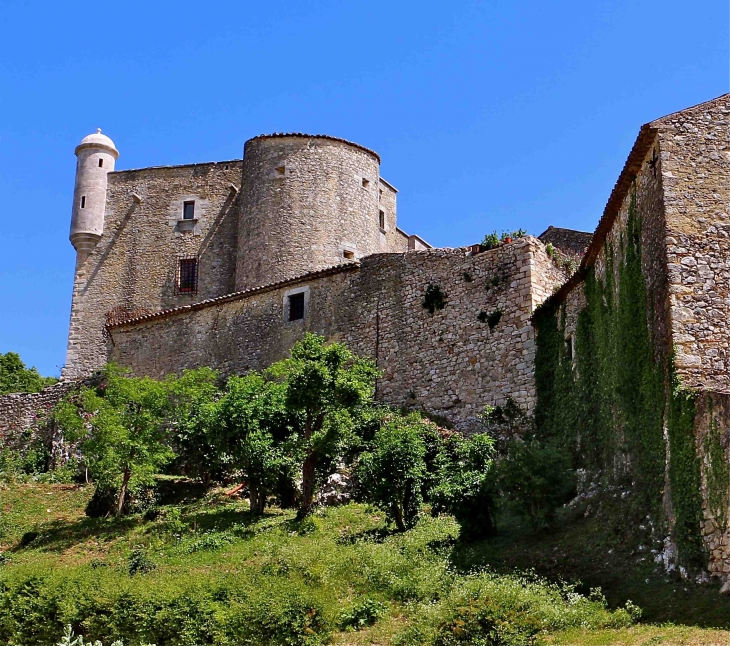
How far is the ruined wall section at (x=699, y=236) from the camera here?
1552cm

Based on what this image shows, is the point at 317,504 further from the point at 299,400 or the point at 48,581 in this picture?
the point at 48,581

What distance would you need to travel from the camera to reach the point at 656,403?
15891mm

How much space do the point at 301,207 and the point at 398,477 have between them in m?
20.2

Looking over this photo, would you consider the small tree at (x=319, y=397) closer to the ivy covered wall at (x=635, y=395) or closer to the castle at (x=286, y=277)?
the castle at (x=286, y=277)

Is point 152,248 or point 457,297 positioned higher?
point 152,248

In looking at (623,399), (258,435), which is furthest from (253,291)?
(623,399)

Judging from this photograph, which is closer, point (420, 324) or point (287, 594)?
point (287, 594)

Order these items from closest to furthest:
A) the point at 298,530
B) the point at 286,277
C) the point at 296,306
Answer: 1. the point at 298,530
2. the point at 296,306
3. the point at 286,277

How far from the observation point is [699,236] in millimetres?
16453

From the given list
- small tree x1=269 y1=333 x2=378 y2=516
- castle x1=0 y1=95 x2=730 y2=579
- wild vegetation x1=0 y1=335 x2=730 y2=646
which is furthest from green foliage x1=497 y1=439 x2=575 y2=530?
small tree x1=269 y1=333 x2=378 y2=516

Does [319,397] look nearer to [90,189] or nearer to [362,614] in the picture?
[362,614]

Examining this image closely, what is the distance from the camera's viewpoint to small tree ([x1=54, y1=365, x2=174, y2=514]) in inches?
982

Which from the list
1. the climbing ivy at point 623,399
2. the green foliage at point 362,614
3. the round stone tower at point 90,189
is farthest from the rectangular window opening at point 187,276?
the green foliage at point 362,614

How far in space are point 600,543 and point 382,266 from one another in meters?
14.3
